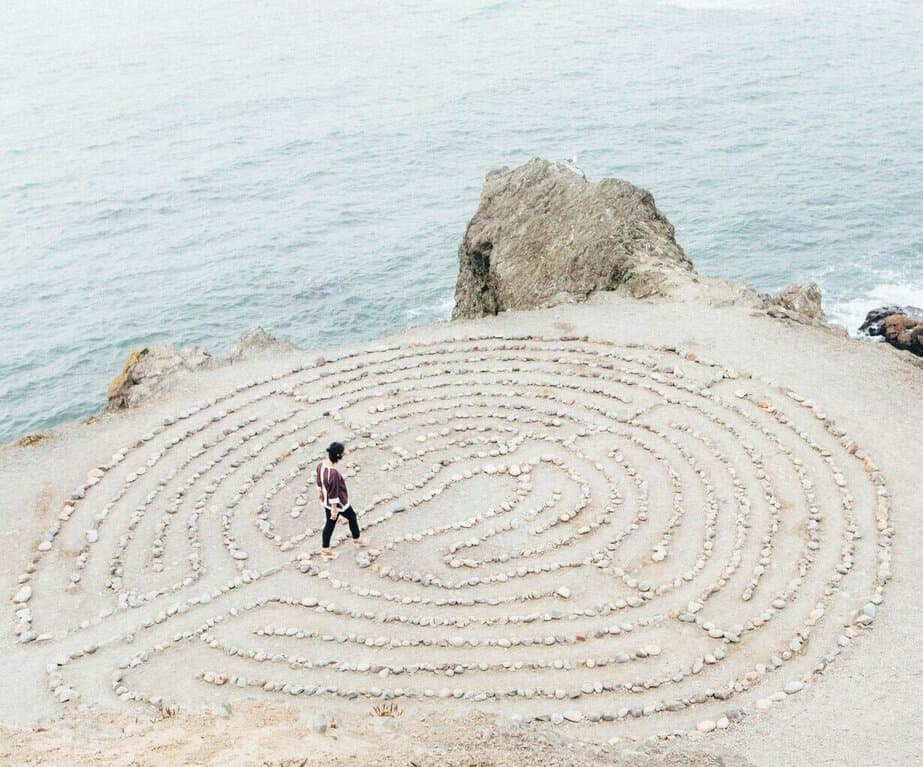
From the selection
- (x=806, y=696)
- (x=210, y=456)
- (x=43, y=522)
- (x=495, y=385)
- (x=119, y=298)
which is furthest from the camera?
(x=119, y=298)

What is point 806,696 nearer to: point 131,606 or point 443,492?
point 443,492

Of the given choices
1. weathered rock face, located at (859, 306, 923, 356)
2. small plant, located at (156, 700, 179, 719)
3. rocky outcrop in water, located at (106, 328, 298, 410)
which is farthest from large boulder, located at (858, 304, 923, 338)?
small plant, located at (156, 700, 179, 719)

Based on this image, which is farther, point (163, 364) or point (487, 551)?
point (163, 364)

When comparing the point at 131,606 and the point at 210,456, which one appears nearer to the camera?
the point at 131,606

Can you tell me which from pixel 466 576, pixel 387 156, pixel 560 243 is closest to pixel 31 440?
pixel 466 576

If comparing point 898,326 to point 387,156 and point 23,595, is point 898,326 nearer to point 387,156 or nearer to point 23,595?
point 23,595

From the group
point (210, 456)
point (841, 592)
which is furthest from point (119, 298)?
point (841, 592)
